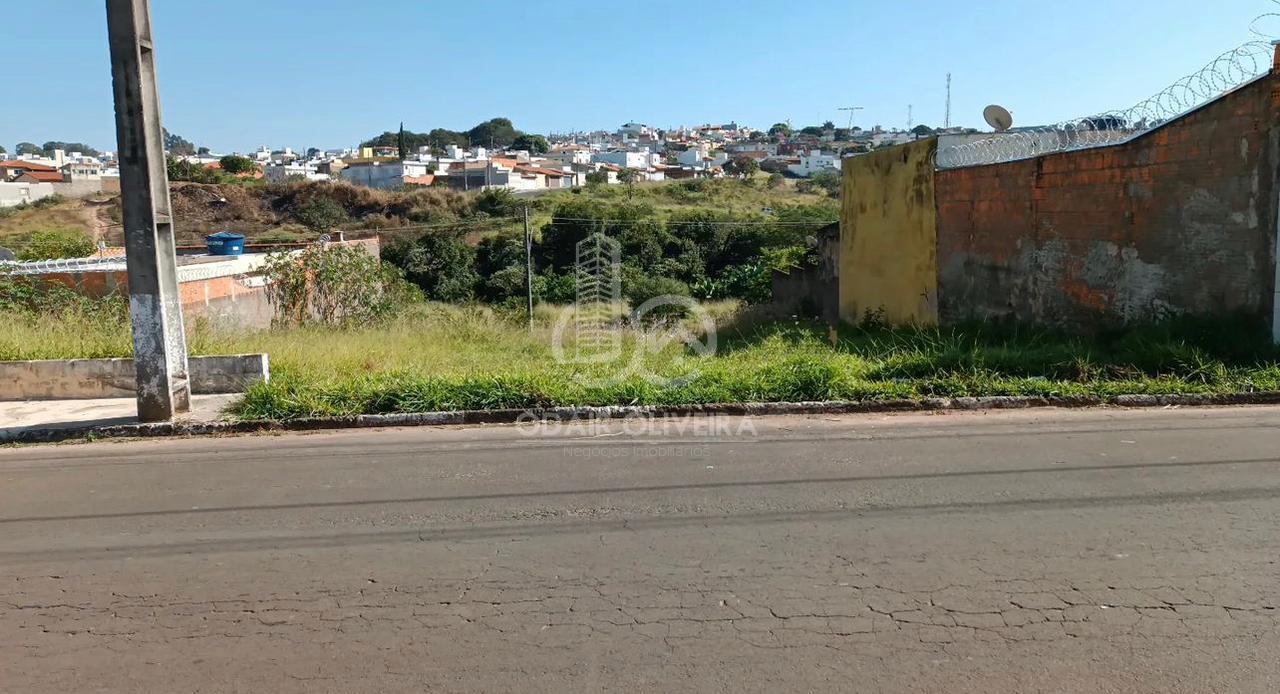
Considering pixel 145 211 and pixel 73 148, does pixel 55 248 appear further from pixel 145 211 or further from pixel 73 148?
pixel 73 148

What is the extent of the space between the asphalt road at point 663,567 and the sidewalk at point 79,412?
1251mm

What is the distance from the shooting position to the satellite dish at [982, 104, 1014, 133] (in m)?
13.4

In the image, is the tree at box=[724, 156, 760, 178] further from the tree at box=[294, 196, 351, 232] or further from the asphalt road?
the asphalt road

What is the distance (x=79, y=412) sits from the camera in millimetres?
8398

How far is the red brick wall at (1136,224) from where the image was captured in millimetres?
8445

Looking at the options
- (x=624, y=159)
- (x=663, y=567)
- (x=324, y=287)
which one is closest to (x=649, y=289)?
(x=324, y=287)

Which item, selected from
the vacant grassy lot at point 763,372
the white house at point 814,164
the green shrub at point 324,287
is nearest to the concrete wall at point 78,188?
the green shrub at point 324,287

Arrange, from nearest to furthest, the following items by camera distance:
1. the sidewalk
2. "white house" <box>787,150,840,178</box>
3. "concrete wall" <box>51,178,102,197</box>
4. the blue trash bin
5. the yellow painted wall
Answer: the sidewalk, the yellow painted wall, the blue trash bin, "concrete wall" <box>51,178,102,197</box>, "white house" <box>787,150,840,178</box>

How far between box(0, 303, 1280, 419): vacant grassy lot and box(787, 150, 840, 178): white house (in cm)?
6933

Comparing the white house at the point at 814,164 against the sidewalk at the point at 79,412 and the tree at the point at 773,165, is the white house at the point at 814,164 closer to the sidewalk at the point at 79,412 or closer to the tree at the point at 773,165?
the tree at the point at 773,165

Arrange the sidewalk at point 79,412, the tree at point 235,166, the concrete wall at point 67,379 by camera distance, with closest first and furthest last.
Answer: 1. the sidewalk at point 79,412
2. the concrete wall at point 67,379
3. the tree at point 235,166

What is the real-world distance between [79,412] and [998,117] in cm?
1277

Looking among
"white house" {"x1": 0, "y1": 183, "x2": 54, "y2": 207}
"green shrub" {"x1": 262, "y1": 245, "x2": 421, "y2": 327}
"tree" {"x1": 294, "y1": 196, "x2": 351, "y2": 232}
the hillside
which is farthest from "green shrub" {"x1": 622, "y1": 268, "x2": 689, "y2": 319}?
"white house" {"x1": 0, "y1": 183, "x2": 54, "y2": 207}

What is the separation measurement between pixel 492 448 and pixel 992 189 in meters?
8.14
